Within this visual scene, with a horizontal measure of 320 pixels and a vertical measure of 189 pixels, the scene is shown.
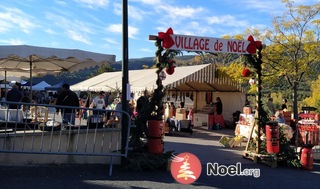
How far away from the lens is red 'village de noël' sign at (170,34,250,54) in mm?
8578

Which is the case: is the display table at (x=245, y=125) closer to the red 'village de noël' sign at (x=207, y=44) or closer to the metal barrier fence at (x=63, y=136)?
the red 'village de noël' sign at (x=207, y=44)

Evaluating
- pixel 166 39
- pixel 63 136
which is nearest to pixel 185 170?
pixel 63 136

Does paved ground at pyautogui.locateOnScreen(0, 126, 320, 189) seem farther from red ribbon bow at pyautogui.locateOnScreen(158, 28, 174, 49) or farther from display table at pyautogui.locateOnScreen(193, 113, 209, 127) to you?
display table at pyautogui.locateOnScreen(193, 113, 209, 127)

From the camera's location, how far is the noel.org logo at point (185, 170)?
6782 millimetres

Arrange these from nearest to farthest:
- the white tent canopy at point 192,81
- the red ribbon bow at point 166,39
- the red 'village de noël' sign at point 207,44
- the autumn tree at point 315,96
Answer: the red ribbon bow at point 166,39 → the red 'village de noël' sign at point 207,44 → the white tent canopy at point 192,81 → the autumn tree at point 315,96

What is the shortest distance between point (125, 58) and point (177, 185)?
2895mm

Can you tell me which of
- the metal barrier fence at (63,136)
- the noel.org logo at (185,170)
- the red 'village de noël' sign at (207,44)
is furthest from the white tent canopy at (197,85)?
the metal barrier fence at (63,136)

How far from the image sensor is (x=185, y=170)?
7391 millimetres

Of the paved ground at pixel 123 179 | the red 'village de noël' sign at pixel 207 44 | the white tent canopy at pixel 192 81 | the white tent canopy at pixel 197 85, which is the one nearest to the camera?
the paved ground at pixel 123 179

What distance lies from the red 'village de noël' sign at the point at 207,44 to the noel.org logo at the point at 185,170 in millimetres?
2773

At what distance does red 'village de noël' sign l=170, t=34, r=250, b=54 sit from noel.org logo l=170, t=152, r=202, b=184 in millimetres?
2773

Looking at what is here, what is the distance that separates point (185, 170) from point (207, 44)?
3356mm

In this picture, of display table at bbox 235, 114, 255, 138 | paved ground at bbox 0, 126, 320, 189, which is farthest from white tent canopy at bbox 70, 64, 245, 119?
paved ground at bbox 0, 126, 320, 189

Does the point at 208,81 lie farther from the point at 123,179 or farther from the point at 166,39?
the point at 123,179
